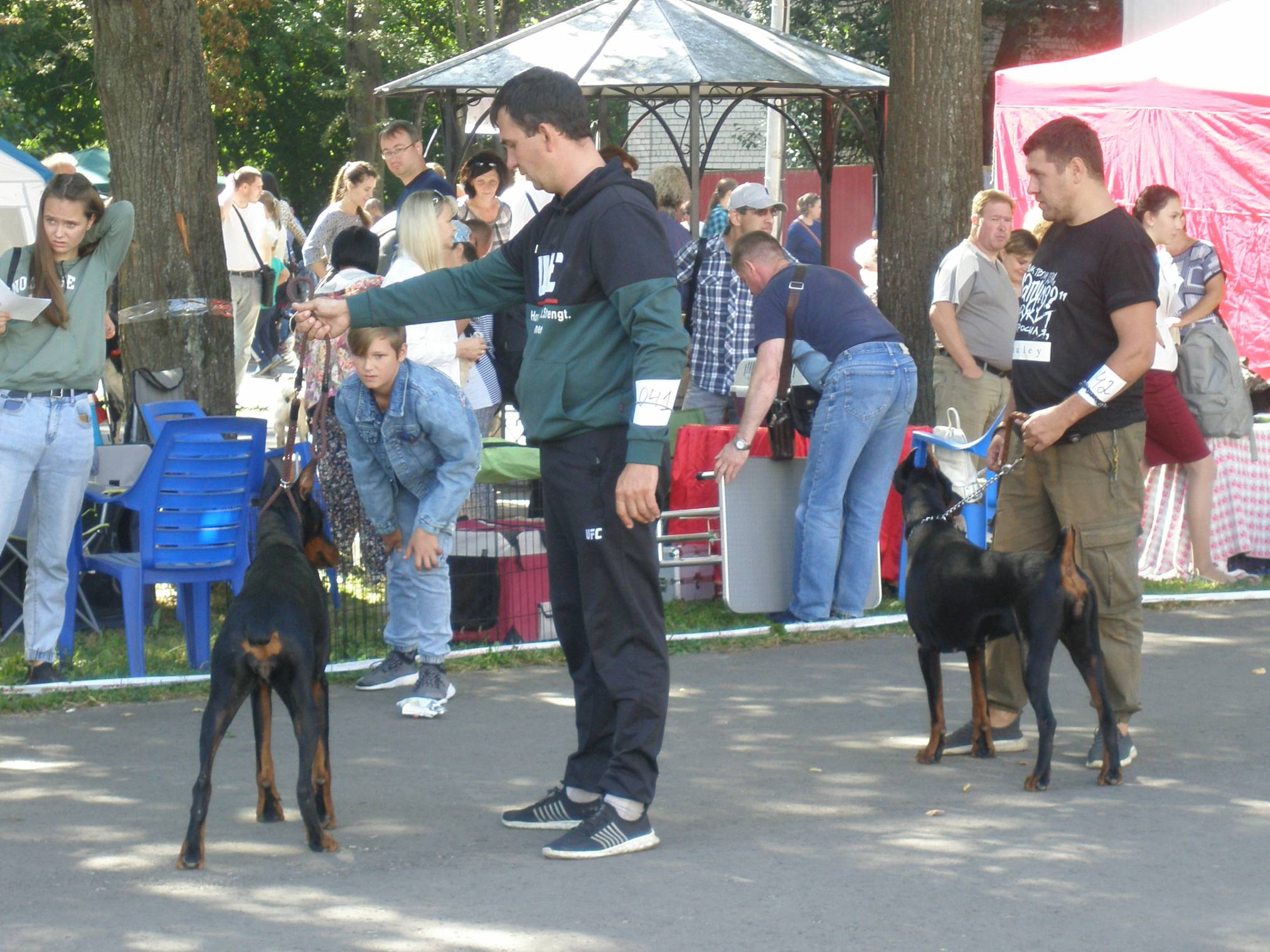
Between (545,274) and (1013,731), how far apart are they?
8.32 feet

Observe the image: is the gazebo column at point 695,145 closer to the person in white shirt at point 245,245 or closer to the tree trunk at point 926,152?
the tree trunk at point 926,152

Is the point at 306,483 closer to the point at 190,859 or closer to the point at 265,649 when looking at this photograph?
the point at 265,649

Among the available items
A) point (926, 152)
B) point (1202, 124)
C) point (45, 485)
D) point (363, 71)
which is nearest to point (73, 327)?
point (45, 485)

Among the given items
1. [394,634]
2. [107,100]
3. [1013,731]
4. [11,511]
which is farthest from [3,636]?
[1013,731]

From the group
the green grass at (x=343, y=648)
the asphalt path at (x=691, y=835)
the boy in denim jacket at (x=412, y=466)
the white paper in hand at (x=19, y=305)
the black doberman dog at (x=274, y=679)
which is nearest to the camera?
the asphalt path at (x=691, y=835)

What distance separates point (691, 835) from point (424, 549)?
1.48 metres

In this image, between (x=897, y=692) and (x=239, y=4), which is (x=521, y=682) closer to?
(x=897, y=692)

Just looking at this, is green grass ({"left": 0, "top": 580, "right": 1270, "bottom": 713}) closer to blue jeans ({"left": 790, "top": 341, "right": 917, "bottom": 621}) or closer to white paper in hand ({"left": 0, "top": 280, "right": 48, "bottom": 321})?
blue jeans ({"left": 790, "top": 341, "right": 917, "bottom": 621})

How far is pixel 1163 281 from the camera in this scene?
8.80 meters

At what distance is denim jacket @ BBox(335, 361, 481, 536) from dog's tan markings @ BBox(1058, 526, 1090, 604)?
222 centimetres

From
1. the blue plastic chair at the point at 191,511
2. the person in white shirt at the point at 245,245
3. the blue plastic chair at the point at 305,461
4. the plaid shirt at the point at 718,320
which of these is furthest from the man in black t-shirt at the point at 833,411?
the person in white shirt at the point at 245,245

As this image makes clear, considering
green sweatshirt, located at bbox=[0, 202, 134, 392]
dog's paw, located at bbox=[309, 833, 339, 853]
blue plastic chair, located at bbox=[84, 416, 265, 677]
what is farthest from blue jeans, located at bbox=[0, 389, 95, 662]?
dog's paw, located at bbox=[309, 833, 339, 853]

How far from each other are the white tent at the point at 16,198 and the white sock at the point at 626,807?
29.7 feet

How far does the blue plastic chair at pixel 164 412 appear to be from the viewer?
8.09m
